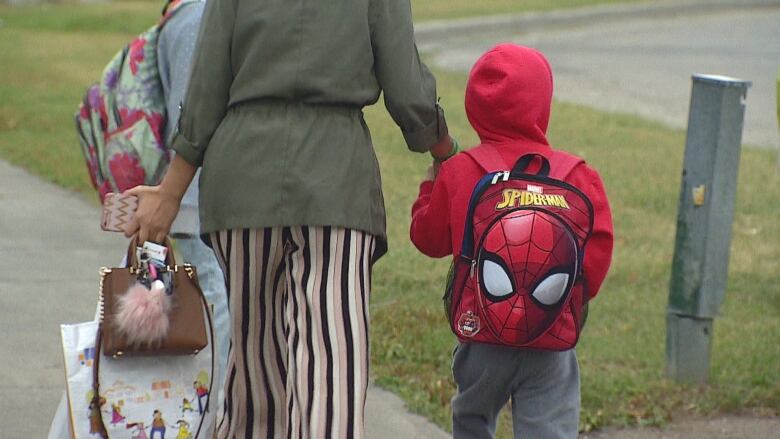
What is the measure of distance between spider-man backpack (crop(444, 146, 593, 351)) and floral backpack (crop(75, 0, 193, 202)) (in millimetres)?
1279

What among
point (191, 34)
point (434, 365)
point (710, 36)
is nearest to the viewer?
point (191, 34)

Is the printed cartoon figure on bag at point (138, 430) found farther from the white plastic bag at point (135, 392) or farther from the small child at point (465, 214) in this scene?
the small child at point (465, 214)

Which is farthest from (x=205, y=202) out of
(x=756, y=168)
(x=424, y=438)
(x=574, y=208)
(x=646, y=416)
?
(x=756, y=168)

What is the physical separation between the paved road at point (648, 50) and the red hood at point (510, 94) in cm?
789

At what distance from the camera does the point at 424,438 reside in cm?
461

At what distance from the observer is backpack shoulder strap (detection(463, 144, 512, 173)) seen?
3.35m

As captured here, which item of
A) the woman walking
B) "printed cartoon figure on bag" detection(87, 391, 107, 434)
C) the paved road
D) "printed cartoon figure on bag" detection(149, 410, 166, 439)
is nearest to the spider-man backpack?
the woman walking

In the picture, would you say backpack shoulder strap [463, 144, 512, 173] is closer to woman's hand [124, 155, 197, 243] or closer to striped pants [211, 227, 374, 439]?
striped pants [211, 227, 374, 439]

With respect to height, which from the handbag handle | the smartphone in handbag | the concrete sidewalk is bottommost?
the concrete sidewalk

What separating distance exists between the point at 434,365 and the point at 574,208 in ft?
7.22

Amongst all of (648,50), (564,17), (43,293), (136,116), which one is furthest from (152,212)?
(564,17)

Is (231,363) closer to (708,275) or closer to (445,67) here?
(708,275)

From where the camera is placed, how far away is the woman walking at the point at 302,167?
10.5 ft

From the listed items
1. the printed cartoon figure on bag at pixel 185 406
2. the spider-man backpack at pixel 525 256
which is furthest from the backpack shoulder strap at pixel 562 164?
the printed cartoon figure on bag at pixel 185 406
